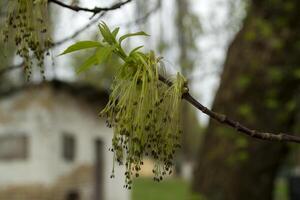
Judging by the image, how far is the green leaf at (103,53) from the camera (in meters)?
1.23

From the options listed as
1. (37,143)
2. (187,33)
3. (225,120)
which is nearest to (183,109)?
(187,33)

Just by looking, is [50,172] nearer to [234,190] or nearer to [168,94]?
[234,190]

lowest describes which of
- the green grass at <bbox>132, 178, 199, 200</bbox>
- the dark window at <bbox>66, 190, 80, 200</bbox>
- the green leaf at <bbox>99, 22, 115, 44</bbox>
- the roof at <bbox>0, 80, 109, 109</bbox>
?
the green leaf at <bbox>99, 22, 115, 44</bbox>

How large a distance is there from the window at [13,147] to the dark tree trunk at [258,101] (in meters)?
7.45

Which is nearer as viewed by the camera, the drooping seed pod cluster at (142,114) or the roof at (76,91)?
the drooping seed pod cluster at (142,114)

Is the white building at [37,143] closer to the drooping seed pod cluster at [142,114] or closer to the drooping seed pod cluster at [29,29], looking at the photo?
the drooping seed pod cluster at [29,29]

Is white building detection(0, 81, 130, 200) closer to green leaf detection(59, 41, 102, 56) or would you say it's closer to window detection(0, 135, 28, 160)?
window detection(0, 135, 28, 160)

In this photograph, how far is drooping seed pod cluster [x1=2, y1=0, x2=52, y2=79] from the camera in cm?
129

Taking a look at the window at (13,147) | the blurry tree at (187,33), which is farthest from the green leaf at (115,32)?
the window at (13,147)

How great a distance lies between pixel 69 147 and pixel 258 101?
842 cm

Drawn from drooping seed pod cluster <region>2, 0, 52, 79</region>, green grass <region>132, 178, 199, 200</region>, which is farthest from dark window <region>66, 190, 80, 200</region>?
drooping seed pod cluster <region>2, 0, 52, 79</region>

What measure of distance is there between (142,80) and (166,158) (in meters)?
0.16

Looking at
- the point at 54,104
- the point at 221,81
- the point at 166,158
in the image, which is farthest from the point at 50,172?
the point at 166,158

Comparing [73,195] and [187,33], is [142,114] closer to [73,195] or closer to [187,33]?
[187,33]
